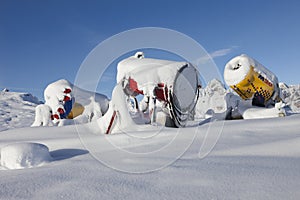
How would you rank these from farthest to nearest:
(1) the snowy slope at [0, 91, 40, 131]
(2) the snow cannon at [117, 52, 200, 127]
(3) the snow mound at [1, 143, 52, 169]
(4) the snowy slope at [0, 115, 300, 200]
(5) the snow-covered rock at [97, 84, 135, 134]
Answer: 1. (1) the snowy slope at [0, 91, 40, 131]
2. (2) the snow cannon at [117, 52, 200, 127]
3. (5) the snow-covered rock at [97, 84, 135, 134]
4. (3) the snow mound at [1, 143, 52, 169]
5. (4) the snowy slope at [0, 115, 300, 200]

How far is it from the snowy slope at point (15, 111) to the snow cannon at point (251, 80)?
8.50 m

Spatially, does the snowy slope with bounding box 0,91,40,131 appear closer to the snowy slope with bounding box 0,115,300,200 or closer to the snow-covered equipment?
the snow-covered equipment

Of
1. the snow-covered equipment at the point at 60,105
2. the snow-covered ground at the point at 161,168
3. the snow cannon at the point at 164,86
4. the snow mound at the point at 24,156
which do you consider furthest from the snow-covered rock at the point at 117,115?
the snow-covered equipment at the point at 60,105

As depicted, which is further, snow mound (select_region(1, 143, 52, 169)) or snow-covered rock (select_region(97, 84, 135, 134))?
snow-covered rock (select_region(97, 84, 135, 134))

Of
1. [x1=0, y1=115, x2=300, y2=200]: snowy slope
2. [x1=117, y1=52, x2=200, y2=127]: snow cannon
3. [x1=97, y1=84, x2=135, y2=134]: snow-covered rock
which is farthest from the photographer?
[x1=117, y1=52, x2=200, y2=127]: snow cannon

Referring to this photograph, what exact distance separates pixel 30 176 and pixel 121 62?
148 inches

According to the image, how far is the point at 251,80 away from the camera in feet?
20.1

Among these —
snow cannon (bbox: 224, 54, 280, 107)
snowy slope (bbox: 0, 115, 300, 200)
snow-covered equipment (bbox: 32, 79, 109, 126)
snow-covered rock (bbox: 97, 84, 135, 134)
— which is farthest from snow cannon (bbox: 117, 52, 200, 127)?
snow-covered equipment (bbox: 32, 79, 109, 126)

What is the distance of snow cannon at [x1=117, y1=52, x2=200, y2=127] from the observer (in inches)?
163

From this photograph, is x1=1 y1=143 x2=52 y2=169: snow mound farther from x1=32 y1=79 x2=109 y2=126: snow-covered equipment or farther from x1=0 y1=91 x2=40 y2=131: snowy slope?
x1=0 y1=91 x2=40 y2=131: snowy slope

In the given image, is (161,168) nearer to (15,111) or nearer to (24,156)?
(24,156)

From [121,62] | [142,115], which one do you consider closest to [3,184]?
[142,115]

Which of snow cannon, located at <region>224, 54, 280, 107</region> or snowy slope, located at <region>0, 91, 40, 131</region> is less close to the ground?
snow cannon, located at <region>224, 54, 280, 107</region>

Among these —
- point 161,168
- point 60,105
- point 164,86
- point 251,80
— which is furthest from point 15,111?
point 161,168
